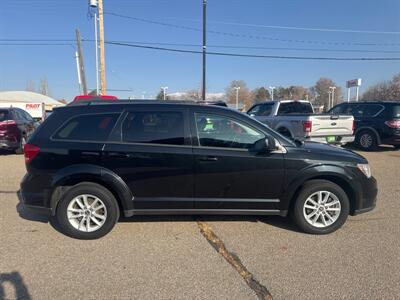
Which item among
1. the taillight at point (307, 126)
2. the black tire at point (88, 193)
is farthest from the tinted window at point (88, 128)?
the taillight at point (307, 126)

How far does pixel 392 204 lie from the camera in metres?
6.27

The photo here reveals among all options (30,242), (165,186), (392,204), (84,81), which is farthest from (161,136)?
(84,81)

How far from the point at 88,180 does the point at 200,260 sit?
5.92 ft

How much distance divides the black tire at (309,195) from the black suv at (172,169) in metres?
0.01

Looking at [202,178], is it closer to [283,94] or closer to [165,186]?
[165,186]

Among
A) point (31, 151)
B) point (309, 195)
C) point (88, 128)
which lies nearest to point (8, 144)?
point (31, 151)

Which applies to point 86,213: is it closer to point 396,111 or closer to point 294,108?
point 294,108

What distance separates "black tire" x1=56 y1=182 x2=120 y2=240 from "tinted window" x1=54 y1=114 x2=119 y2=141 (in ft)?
2.02

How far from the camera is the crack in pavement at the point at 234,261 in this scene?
344 cm

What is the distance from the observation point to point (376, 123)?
13.0m

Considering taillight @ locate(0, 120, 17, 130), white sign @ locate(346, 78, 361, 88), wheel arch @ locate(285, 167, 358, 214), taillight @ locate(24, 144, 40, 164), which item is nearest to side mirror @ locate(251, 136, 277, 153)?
wheel arch @ locate(285, 167, 358, 214)

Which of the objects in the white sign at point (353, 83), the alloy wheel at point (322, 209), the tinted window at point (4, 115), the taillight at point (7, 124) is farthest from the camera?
the white sign at point (353, 83)

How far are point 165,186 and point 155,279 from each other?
1367 millimetres

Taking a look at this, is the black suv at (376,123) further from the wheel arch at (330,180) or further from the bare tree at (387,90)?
the bare tree at (387,90)
